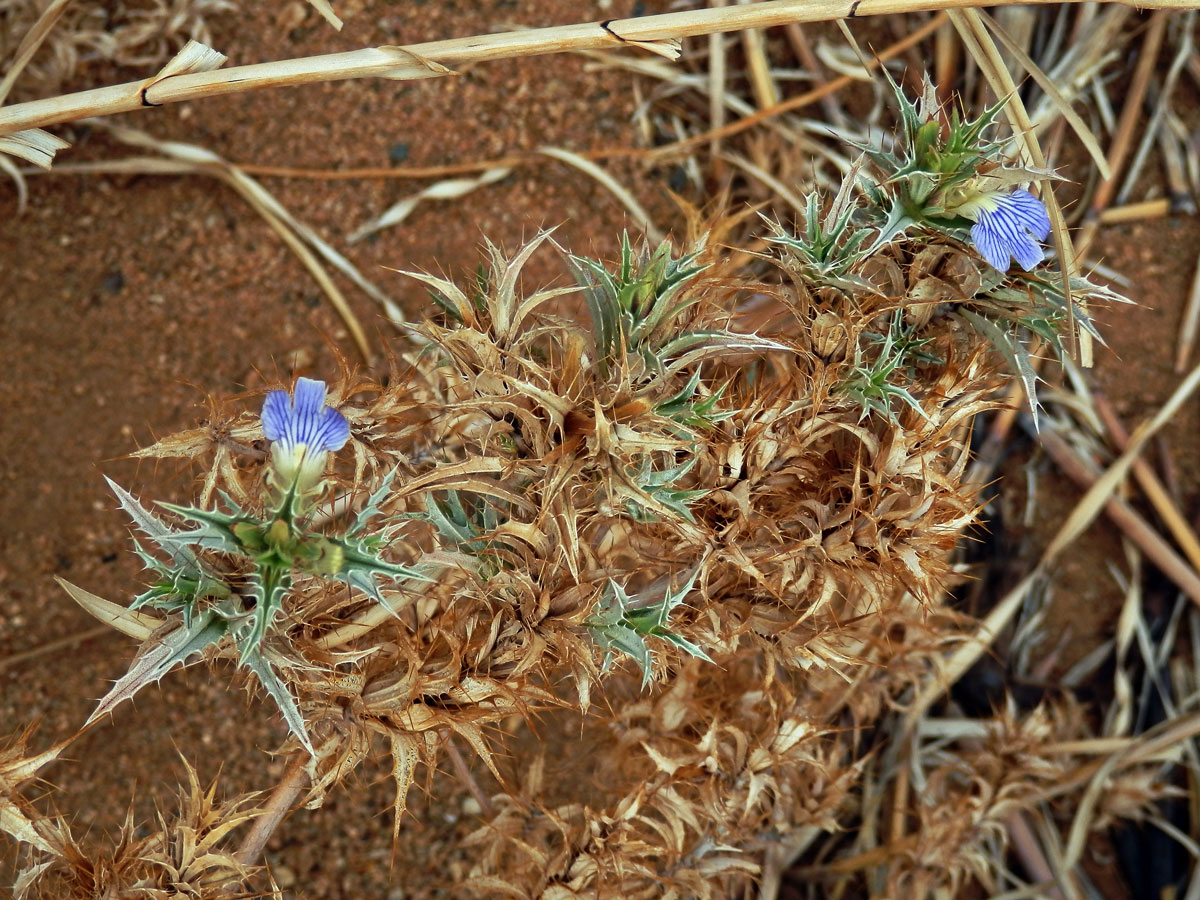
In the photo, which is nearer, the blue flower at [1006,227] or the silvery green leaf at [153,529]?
the silvery green leaf at [153,529]

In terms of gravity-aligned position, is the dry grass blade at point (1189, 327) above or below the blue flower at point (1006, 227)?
below

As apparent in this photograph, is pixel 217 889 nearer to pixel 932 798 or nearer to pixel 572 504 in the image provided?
pixel 572 504

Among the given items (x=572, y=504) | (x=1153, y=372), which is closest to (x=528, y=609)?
(x=572, y=504)

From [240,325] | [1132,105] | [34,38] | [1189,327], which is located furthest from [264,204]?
[1189,327]

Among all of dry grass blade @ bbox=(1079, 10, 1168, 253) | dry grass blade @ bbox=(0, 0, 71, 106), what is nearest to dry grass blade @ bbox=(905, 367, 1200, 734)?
dry grass blade @ bbox=(1079, 10, 1168, 253)

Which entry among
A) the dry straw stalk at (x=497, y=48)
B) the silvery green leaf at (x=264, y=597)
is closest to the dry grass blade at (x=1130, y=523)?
the dry straw stalk at (x=497, y=48)

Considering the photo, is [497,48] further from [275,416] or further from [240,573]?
[240,573]

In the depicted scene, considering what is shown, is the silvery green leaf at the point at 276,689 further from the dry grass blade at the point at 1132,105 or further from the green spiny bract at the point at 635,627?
the dry grass blade at the point at 1132,105
